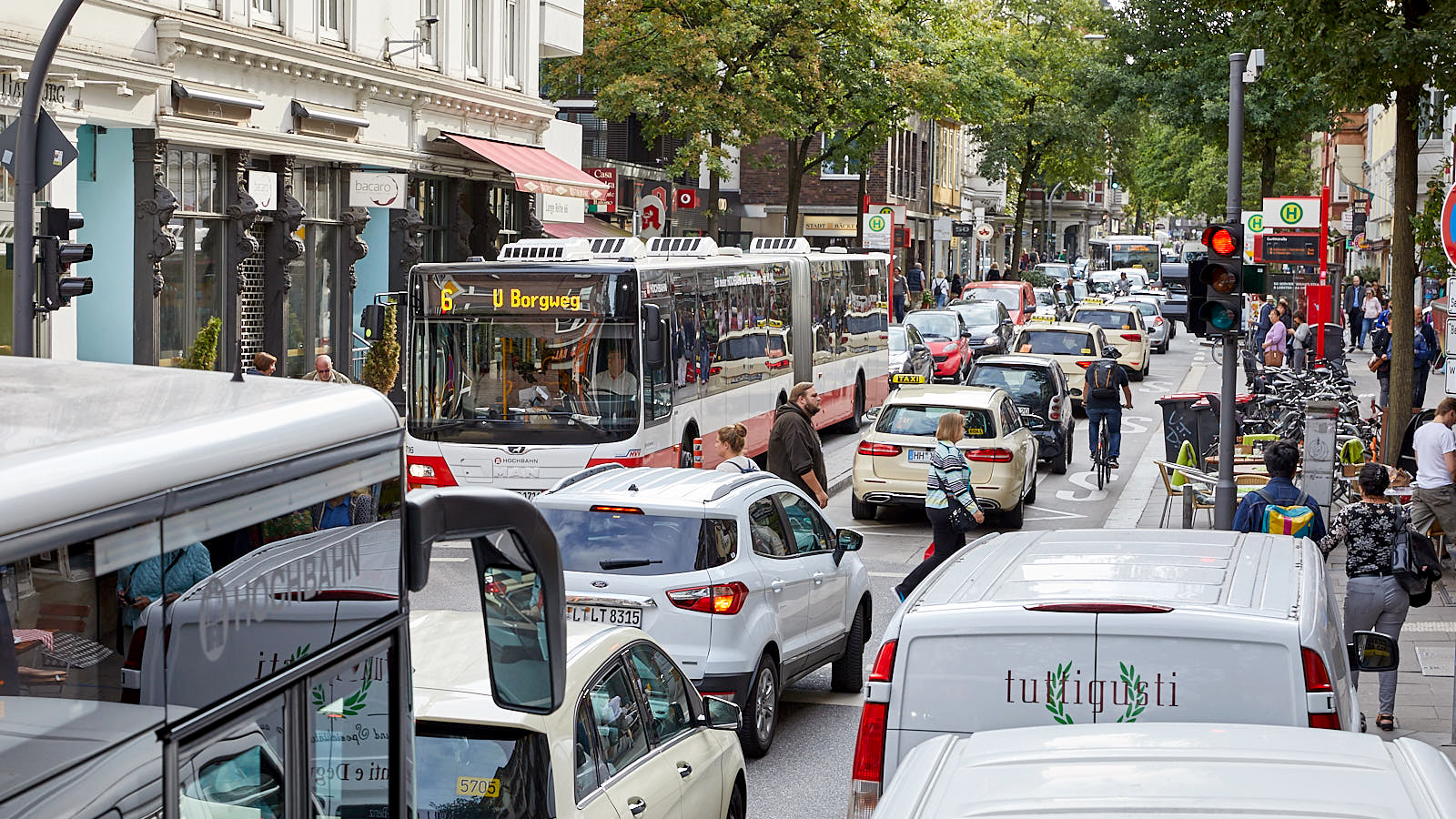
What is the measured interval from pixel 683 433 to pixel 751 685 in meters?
9.48

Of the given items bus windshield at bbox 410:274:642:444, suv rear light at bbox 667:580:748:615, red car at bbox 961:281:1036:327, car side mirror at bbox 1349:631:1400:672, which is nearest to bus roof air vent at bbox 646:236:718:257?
bus windshield at bbox 410:274:642:444

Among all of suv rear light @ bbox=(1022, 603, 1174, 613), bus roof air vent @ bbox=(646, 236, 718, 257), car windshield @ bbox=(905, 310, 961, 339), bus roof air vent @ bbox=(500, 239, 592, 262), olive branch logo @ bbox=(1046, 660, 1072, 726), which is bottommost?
olive branch logo @ bbox=(1046, 660, 1072, 726)

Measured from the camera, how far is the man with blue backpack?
39.8 feet

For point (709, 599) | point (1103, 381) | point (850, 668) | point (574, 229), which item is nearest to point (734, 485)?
point (709, 599)

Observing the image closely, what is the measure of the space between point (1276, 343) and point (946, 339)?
6865 mm

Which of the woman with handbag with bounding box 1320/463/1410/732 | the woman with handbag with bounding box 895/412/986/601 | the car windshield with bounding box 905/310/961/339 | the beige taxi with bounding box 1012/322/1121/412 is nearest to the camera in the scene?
the woman with handbag with bounding box 1320/463/1410/732

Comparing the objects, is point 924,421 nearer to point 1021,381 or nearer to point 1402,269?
point 1021,381

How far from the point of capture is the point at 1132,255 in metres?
98.6

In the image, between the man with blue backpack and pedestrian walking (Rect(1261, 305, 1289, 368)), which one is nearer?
the man with blue backpack

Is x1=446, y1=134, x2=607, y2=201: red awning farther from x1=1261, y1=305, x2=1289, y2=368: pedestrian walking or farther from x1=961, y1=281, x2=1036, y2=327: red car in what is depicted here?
x1=961, y1=281, x2=1036, y2=327: red car

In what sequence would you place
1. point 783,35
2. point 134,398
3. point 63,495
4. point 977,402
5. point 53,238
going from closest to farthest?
point 63,495
point 134,398
point 53,238
point 977,402
point 783,35

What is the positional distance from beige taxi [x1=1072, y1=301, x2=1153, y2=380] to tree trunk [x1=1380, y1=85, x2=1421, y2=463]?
21.5 metres

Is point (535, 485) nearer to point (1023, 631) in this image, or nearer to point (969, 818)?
point (1023, 631)

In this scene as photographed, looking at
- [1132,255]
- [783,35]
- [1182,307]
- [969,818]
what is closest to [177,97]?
[783,35]
